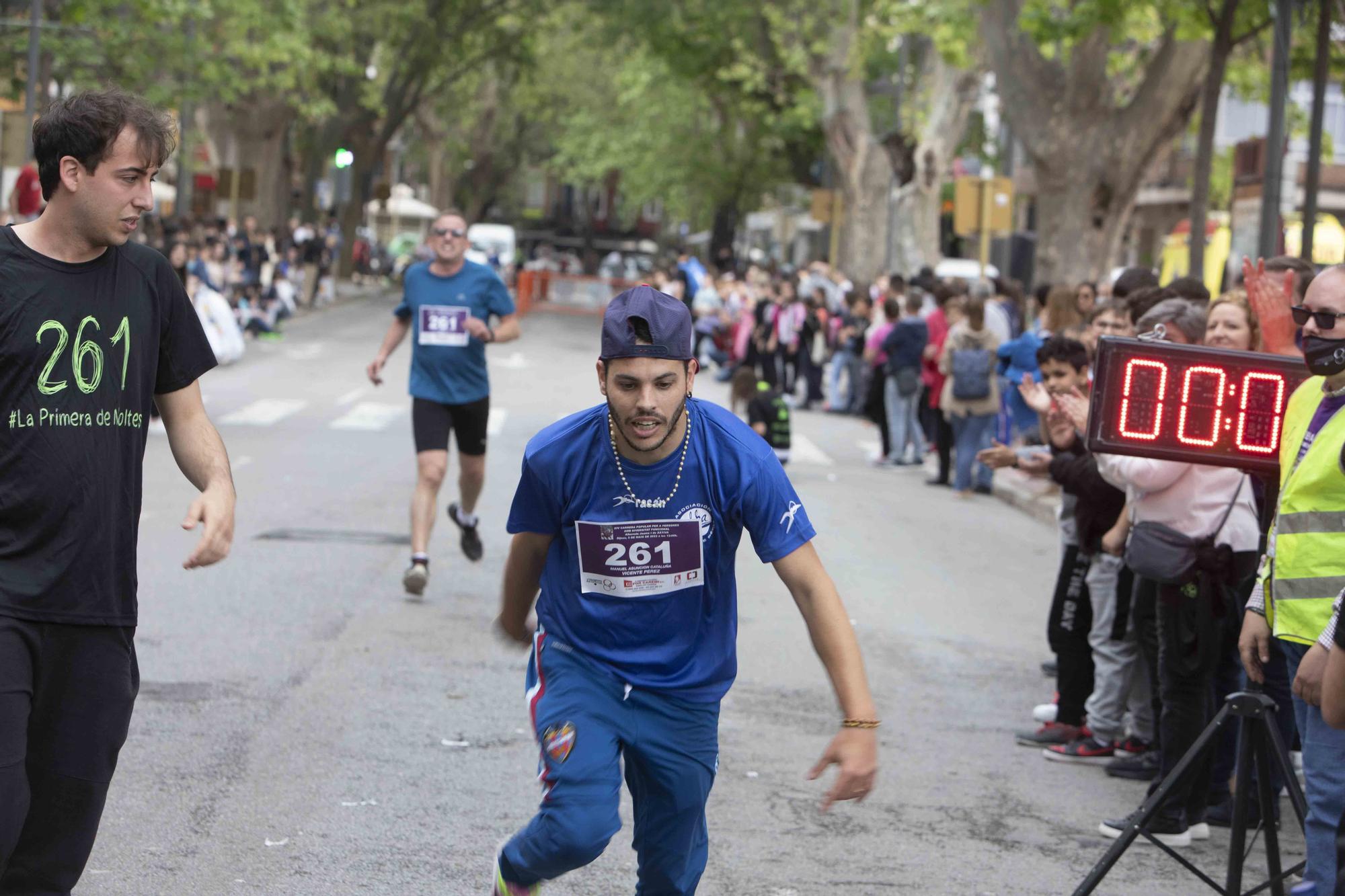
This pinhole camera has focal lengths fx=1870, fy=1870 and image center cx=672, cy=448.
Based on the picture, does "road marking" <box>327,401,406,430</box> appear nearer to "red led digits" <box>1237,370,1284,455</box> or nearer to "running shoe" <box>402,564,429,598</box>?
"running shoe" <box>402,564,429,598</box>

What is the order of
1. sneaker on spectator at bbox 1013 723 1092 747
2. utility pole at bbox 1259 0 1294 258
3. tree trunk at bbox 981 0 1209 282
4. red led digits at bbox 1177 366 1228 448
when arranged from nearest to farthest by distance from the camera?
1. red led digits at bbox 1177 366 1228 448
2. sneaker on spectator at bbox 1013 723 1092 747
3. utility pole at bbox 1259 0 1294 258
4. tree trunk at bbox 981 0 1209 282

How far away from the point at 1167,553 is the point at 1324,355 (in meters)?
1.85

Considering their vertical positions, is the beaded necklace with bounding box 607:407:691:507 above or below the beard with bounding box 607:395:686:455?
below

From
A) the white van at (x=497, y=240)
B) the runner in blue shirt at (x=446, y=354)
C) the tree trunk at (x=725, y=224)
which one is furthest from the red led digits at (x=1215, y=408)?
the white van at (x=497, y=240)

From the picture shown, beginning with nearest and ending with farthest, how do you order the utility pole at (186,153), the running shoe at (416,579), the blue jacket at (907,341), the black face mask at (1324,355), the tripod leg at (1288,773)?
the black face mask at (1324,355)
the tripod leg at (1288,773)
the running shoe at (416,579)
the blue jacket at (907,341)
the utility pole at (186,153)

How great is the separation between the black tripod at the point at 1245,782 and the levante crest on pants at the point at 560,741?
1662mm

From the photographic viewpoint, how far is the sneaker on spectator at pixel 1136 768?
7133 mm

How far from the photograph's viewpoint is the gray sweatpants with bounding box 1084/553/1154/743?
7145 millimetres

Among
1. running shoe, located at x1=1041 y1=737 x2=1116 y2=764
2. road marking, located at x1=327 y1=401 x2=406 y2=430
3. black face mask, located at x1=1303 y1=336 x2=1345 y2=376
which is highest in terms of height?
black face mask, located at x1=1303 y1=336 x2=1345 y2=376

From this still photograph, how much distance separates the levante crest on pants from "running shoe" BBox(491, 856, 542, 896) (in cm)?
28

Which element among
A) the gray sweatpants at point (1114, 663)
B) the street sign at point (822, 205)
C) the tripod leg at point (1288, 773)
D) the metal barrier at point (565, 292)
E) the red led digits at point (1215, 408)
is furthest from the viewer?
the metal barrier at point (565, 292)

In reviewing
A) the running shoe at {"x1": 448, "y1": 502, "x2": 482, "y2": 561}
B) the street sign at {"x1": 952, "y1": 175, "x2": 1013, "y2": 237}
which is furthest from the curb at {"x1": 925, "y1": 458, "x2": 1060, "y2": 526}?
the running shoe at {"x1": 448, "y1": 502, "x2": 482, "y2": 561}

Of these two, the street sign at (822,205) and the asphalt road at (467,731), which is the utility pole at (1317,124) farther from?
the street sign at (822,205)

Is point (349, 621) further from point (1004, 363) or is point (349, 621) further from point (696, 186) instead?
point (696, 186)
